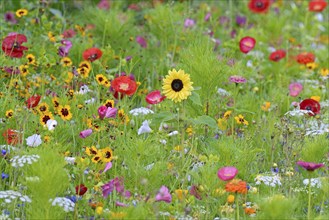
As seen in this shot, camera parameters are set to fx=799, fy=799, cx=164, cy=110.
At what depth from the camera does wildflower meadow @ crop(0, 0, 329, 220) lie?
258 centimetres

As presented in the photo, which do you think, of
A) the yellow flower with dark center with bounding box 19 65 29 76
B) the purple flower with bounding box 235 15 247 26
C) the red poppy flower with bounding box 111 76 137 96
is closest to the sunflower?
the red poppy flower with bounding box 111 76 137 96

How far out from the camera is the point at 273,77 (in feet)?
15.9

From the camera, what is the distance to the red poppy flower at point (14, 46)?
346 centimetres

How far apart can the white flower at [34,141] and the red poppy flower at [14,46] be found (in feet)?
2.29

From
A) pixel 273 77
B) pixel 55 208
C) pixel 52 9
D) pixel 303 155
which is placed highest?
pixel 52 9

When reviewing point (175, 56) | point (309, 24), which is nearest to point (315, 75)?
point (175, 56)

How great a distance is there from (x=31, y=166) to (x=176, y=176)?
2.12ft

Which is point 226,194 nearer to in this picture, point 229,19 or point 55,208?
point 55,208

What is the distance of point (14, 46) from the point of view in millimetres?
3434

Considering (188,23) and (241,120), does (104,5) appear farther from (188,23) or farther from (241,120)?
(241,120)

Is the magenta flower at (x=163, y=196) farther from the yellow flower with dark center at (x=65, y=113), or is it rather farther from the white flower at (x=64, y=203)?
the yellow flower with dark center at (x=65, y=113)

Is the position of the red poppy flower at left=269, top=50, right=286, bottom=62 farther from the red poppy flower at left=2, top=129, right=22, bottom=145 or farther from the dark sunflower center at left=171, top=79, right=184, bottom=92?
the red poppy flower at left=2, top=129, right=22, bottom=145

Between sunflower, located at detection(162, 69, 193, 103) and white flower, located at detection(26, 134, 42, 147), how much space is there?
480mm

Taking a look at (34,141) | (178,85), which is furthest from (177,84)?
(34,141)
